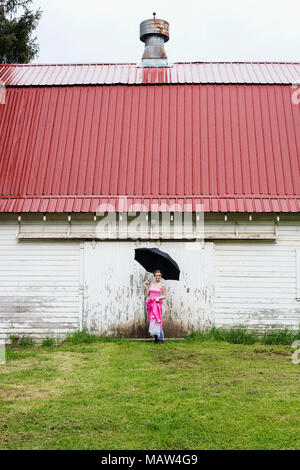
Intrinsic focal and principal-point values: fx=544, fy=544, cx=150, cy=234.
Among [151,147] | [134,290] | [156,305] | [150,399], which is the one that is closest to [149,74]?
[151,147]

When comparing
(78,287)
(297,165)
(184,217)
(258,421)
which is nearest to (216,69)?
(297,165)

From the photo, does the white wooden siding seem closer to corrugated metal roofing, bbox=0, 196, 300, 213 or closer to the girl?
corrugated metal roofing, bbox=0, 196, 300, 213

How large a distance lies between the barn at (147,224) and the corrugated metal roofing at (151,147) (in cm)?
3

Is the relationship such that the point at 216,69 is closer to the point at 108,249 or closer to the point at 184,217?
the point at 184,217

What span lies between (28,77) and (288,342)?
394 inches

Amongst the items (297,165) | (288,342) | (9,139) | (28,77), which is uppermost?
(28,77)

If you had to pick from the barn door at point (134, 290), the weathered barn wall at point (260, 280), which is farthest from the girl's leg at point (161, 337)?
the weathered barn wall at point (260, 280)

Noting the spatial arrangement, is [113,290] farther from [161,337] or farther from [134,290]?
[161,337]

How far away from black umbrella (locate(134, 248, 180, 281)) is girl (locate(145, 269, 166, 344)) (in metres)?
0.15

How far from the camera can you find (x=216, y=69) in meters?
16.0

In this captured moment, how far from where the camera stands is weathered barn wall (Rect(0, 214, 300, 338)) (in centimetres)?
1203

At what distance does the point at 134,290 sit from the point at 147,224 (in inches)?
59.7

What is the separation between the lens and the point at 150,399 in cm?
697

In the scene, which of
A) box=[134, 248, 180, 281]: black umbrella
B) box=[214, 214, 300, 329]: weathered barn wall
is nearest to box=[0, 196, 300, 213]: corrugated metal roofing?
box=[214, 214, 300, 329]: weathered barn wall
